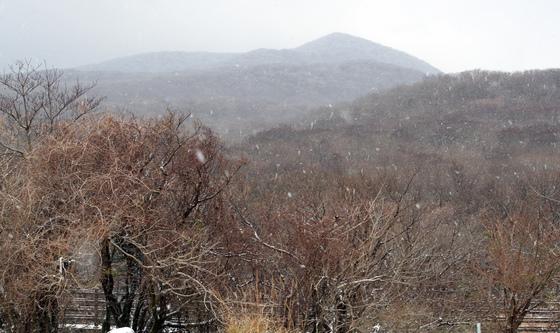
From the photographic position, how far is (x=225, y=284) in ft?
39.7

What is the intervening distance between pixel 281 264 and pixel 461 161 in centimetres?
4909

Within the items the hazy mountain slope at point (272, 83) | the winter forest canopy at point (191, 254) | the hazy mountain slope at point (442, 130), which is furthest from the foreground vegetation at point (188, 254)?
the hazy mountain slope at point (272, 83)

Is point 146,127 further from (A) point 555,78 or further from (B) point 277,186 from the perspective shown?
(A) point 555,78

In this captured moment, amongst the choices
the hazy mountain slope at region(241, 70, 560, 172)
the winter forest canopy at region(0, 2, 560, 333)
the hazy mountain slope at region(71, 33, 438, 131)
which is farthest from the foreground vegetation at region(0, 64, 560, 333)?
the hazy mountain slope at region(71, 33, 438, 131)

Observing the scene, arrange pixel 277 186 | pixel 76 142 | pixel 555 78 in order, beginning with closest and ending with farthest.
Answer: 1. pixel 76 142
2. pixel 277 186
3. pixel 555 78

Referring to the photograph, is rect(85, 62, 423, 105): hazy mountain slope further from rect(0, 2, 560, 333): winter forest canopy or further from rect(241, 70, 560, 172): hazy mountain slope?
rect(0, 2, 560, 333): winter forest canopy

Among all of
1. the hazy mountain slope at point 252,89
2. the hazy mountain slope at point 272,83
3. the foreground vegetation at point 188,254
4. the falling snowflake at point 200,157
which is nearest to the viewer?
the foreground vegetation at point 188,254

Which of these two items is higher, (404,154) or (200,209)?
(200,209)

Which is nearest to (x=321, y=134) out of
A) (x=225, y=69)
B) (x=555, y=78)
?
(x=555, y=78)

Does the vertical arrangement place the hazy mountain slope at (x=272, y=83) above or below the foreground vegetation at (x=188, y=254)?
above

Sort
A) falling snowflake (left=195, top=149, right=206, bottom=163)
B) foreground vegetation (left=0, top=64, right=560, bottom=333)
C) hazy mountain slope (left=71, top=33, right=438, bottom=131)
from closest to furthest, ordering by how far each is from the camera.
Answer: foreground vegetation (left=0, top=64, right=560, bottom=333)
falling snowflake (left=195, top=149, right=206, bottom=163)
hazy mountain slope (left=71, top=33, right=438, bottom=131)

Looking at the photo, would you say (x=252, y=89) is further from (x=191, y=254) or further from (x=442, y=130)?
(x=191, y=254)

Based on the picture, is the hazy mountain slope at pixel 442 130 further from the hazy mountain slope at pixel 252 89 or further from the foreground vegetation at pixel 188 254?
the foreground vegetation at pixel 188 254

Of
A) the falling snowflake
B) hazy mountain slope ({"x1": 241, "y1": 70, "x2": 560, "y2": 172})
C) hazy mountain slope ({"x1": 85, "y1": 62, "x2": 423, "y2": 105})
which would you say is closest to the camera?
the falling snowflake
